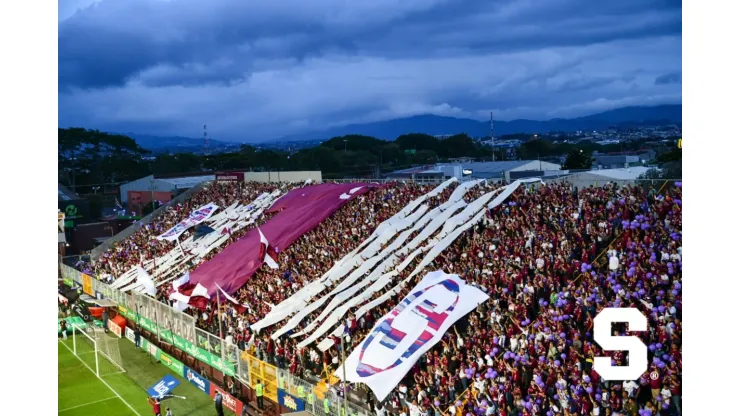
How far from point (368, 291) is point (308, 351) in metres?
0.93

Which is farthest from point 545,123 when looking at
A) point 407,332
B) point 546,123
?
point 407,332

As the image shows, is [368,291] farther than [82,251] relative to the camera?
No

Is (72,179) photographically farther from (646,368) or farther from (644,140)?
(646,368)

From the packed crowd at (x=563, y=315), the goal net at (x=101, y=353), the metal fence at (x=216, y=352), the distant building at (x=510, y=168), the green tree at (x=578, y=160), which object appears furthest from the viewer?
the distant building at (x=510, y=168)

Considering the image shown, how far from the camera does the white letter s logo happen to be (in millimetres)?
4637

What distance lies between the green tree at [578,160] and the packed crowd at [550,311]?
2.29 meters

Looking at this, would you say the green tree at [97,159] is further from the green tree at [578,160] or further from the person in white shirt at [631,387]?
the person in white shirt at [631,387]

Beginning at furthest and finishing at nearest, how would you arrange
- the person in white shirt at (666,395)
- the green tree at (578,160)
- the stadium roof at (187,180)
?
the stadium roof at (187,180)
the green tree at (578,160)
the person in white shirt at (666,395)

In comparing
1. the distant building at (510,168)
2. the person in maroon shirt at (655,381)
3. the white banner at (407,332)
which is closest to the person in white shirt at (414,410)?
the white banner at (407,332)

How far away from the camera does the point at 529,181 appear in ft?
27.6

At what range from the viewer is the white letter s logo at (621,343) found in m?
4.64

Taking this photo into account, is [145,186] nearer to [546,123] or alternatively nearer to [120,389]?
[120,389]
